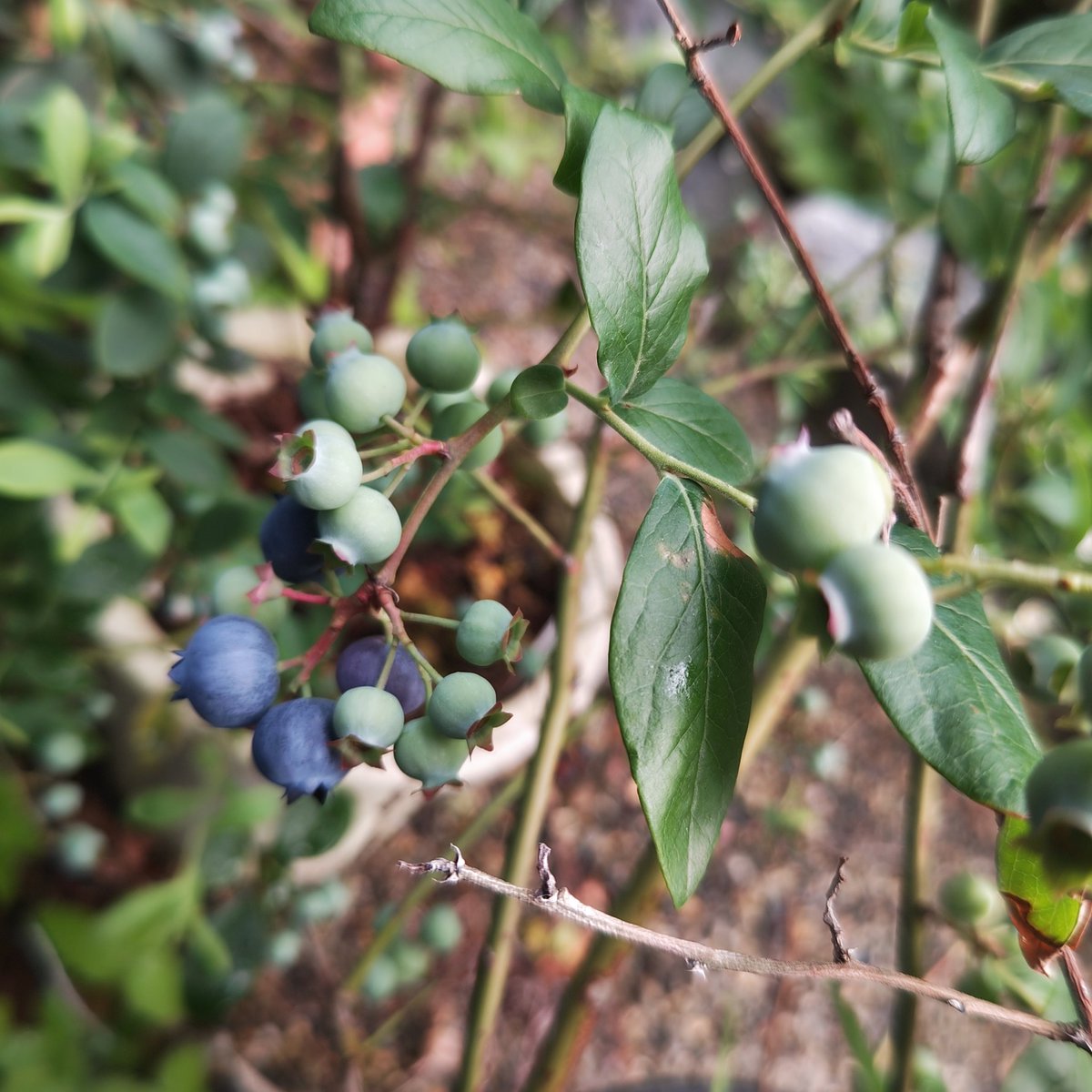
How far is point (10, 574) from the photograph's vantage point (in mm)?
1038

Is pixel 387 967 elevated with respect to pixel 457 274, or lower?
lower

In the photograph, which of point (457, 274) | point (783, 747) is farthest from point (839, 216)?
point (783, 747)

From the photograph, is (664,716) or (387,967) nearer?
(664,716)

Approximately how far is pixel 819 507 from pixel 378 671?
0.78 ft

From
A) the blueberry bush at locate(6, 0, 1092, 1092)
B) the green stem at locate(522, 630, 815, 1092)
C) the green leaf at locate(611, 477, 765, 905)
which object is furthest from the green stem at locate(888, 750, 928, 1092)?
the green leaf at locate(611, 477, 765, 905)

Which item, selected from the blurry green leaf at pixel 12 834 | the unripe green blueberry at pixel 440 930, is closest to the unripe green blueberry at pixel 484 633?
the unripe green blueberry at pixel 440 930

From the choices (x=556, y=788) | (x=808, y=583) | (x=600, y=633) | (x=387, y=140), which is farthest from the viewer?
(x=387, y=140)

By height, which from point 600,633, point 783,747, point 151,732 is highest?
point 600,633

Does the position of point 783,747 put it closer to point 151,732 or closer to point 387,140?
point 151,732

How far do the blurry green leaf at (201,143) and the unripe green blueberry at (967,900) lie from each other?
940 mm

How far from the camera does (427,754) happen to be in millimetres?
417

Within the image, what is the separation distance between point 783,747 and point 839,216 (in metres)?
1.65

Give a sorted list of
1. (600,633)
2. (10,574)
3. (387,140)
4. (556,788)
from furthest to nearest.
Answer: (387,140)
(556,788)
(600,633)
(10,574)

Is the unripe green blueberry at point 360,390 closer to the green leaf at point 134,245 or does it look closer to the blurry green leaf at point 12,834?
the green leaf at point 134,245
